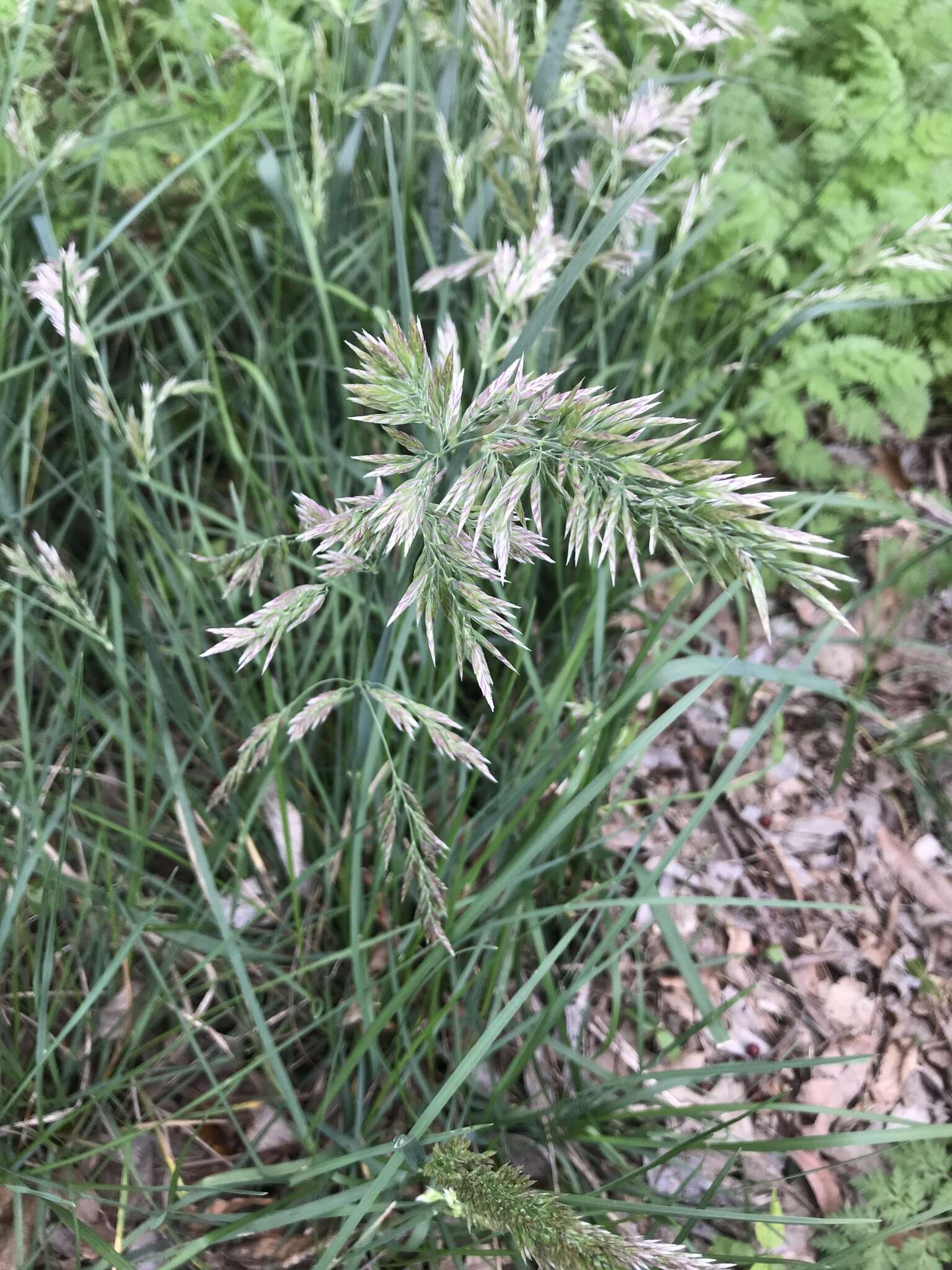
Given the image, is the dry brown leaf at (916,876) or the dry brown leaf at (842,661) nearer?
the dry brown leaf at (916,876)

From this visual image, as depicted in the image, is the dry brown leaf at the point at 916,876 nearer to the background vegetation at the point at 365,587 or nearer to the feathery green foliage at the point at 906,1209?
the background vegetation at the point at 365,587

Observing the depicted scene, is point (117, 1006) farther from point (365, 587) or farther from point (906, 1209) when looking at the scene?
point (906, 1209)

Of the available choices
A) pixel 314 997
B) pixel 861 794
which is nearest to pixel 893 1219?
pixel 861 794

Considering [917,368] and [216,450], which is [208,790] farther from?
[917,368]

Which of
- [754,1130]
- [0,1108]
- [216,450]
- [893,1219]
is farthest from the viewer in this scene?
[216,450]

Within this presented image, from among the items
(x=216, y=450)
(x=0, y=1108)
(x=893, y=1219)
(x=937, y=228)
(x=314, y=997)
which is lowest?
(x=893, y=1219)

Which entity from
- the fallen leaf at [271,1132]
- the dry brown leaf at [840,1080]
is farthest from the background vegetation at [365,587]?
the dry brown leaf at [840,1080]
